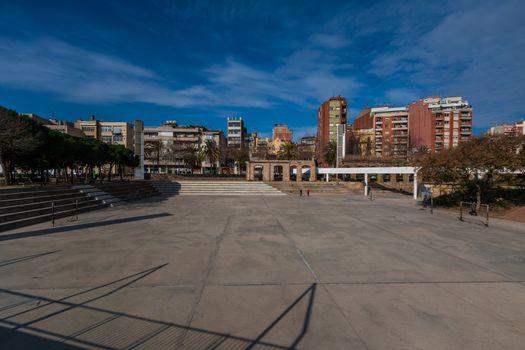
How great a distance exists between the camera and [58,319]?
400 cm

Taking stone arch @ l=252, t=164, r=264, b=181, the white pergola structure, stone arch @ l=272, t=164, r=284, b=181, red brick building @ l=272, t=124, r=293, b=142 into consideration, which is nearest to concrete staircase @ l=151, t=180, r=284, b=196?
stone arch @ l=252, t=164, r=264, b=181

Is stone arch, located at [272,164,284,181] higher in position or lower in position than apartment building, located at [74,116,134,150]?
lower

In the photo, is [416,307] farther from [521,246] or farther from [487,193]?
[487,193]

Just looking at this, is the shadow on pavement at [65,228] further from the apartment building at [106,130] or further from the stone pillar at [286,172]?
the apartment building at [106,130]

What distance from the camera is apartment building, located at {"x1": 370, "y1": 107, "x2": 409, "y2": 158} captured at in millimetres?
87062

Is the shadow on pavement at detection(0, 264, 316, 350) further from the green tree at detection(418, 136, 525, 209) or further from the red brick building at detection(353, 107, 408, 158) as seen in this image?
the red brick building at detection(353, 107, 408, 158)

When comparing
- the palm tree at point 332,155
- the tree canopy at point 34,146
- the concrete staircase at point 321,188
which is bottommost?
the concrete staircase at point 321,188

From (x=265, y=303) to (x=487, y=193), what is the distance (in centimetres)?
2480

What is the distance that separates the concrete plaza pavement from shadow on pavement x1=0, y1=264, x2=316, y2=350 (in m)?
0.02

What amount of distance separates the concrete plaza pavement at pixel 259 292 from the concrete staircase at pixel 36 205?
278 centimetres

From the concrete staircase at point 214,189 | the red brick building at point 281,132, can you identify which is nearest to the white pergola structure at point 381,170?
the concrete staircase at point 214,189

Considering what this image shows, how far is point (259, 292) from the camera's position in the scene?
16.4ft

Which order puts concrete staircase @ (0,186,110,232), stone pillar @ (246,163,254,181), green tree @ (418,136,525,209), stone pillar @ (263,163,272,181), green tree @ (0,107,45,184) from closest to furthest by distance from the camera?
concrete staircase @ (0,186,110,232), green tree @ (418,136,525,209), green tree @ (0,107,45,184), stone pillar @ (246,163,254,181), stone pillar @ (263,163,272,181)

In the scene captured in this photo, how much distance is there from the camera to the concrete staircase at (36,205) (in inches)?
452
